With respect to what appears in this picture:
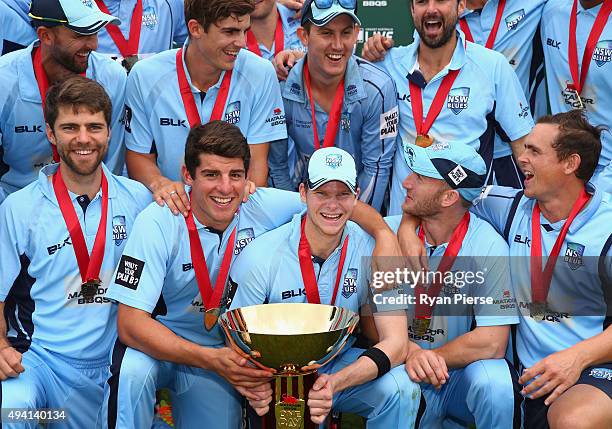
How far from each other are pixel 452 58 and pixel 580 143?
1.09 m

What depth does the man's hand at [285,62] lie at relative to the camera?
7.04 metres

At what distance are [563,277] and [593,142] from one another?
0.82 meters

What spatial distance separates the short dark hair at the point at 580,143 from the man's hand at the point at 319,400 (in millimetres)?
2048

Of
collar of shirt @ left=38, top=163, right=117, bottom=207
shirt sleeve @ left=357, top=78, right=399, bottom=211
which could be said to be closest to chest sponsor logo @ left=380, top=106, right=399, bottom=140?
shirt sleeve @ left=357, top=78, right=399, bottom=211

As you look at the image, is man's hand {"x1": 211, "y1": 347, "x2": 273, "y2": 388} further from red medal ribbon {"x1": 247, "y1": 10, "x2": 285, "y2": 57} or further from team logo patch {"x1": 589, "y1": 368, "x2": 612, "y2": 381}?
red medal ribbon {"x1": 247, "y1": 10, "x2": 285, "y2": 57}

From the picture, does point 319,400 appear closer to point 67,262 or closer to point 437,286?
point 437,286

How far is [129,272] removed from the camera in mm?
5762

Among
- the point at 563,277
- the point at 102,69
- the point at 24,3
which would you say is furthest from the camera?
the point at 24,3

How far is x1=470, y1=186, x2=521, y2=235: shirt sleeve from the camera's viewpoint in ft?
20.8

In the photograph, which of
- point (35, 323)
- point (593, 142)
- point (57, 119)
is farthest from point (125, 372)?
point (593, 142)

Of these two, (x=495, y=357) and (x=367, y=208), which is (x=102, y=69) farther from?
(x=495, y=357)

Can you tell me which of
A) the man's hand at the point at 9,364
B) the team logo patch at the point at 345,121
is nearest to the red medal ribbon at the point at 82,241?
the man's hand at the point at 9,364

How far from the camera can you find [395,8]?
9.82 m

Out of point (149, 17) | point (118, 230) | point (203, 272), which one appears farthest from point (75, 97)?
point (149, 17)
